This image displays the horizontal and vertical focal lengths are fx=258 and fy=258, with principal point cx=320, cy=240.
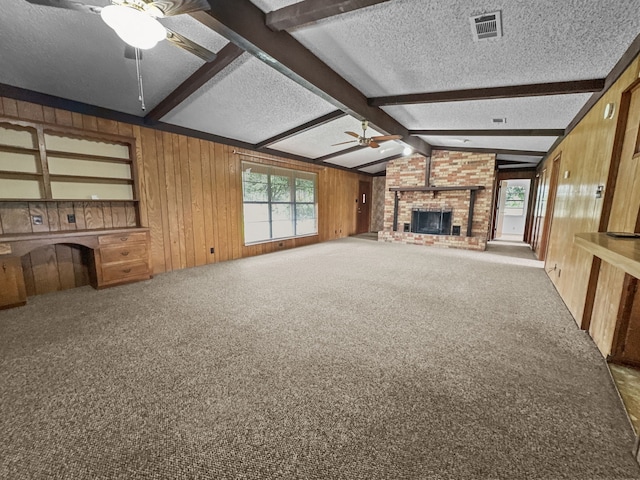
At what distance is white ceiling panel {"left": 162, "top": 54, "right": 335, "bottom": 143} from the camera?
2.93 m

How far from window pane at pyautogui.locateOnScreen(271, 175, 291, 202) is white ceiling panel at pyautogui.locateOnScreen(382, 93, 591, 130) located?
2.94m

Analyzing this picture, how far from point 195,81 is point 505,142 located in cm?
582

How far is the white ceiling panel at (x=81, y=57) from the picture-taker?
2023 millimetres

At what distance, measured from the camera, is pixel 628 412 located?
141 centimetres

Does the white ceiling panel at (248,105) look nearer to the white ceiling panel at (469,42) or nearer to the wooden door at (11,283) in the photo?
the white ceiling panel at (469,42)

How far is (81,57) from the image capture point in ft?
8.02

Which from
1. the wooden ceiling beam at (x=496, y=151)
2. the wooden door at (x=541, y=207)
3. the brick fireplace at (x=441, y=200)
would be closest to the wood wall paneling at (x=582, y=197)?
the wooden door at (x=541, y=207)

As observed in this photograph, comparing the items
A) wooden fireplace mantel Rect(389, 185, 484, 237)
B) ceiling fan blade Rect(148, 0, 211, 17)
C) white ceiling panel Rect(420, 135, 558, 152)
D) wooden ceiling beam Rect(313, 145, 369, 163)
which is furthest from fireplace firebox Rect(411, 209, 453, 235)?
ceiling fan blade Rect(148, 0, 211, 17)

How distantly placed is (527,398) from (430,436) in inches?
28.6

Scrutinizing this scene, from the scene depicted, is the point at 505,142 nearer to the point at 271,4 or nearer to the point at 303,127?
the point at 303,127

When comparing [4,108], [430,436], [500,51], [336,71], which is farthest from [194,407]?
[4,108]

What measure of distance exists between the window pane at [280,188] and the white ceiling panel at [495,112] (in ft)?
9.66

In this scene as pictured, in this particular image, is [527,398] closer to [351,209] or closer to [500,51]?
[500,51]

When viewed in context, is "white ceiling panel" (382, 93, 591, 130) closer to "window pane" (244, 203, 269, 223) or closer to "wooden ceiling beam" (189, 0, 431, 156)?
"wooden ceiling beam" (189, 0, 431, 156)
